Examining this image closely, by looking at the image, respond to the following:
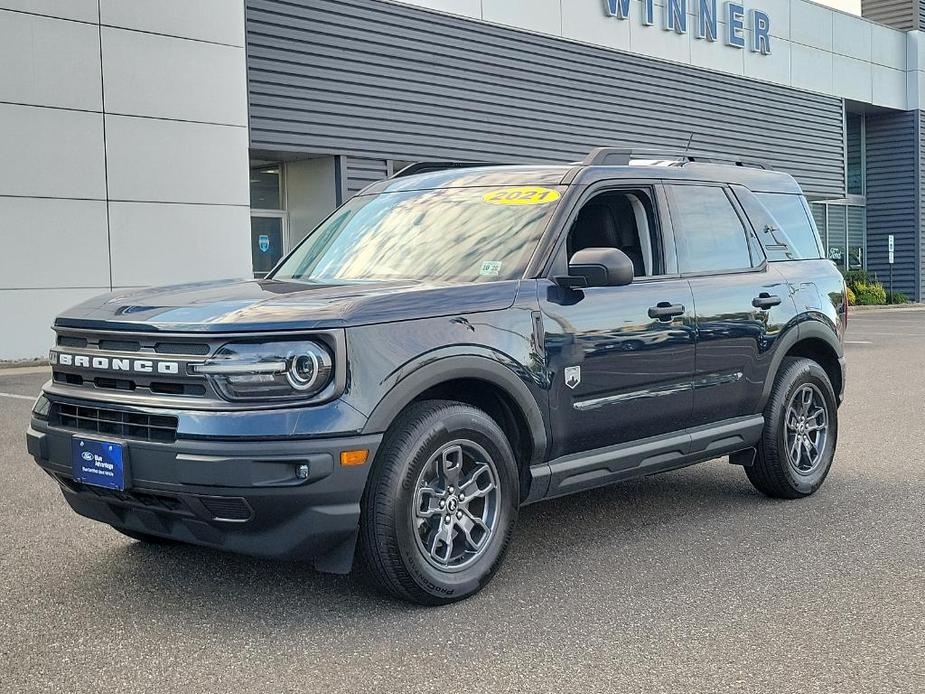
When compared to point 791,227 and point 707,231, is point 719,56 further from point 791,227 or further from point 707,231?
point 707,231

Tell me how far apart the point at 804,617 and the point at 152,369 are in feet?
8.78

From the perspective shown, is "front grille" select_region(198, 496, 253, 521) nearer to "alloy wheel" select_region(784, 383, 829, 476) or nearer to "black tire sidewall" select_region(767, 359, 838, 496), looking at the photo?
"black tire sidewall" select_region(767, 359, 838, 496)

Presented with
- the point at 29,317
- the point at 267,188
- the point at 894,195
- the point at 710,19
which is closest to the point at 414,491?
the point at 29,317

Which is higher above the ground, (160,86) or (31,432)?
(160,86)

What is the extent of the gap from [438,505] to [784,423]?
267 cm

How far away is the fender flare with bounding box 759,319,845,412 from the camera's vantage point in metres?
6.27

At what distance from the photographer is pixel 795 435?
21.4ft

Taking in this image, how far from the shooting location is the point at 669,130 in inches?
1062

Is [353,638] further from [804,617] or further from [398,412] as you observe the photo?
[804,617]

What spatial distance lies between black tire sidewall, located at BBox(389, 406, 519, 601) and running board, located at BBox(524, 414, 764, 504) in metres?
0.25

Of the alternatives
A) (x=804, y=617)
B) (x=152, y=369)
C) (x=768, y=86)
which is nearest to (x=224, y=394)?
(x=152, y=369)

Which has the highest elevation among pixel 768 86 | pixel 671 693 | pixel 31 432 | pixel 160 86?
pixel 768 86

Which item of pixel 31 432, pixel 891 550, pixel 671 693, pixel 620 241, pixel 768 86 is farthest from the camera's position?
pixel 768 86

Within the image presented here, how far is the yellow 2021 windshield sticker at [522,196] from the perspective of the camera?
536cm
